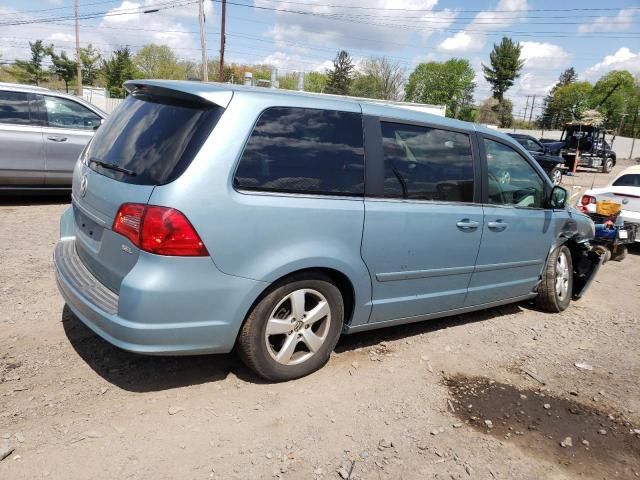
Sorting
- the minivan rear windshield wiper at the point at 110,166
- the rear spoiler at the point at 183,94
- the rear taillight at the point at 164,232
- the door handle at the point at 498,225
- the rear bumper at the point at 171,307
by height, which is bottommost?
the rear bumper at the point at 171,307

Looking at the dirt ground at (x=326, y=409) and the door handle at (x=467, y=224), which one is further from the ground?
the door handle at (x=467, y=224)

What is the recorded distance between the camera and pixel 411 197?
3633mm

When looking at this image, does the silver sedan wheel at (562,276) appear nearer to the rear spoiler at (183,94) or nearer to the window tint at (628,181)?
the rear spoiler at (183,94)

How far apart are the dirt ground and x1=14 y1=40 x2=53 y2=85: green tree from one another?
59379 millimetres

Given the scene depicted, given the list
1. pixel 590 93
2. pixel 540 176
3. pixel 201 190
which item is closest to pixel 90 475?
pixel 201 190

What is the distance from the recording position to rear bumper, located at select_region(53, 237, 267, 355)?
8.79 ft

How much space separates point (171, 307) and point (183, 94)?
1.22 m

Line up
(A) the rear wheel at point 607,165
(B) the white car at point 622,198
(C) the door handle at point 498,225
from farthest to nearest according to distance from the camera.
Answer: (A) the rear wheel at point 607,165 < (B) the white car at point 622,198 < (C) the door handle at point 498,225

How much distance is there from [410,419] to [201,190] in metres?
1.85

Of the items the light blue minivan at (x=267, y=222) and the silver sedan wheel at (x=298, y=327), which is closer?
the light blue minivan at (x=267, y=222)

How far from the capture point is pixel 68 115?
25.6 feet

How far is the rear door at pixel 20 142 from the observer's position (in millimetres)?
7191

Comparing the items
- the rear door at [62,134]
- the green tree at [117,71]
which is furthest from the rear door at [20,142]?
the green tree at [117,71]

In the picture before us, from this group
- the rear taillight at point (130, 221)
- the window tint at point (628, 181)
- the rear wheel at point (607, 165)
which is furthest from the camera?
the rear wheel at point (607, 165)
